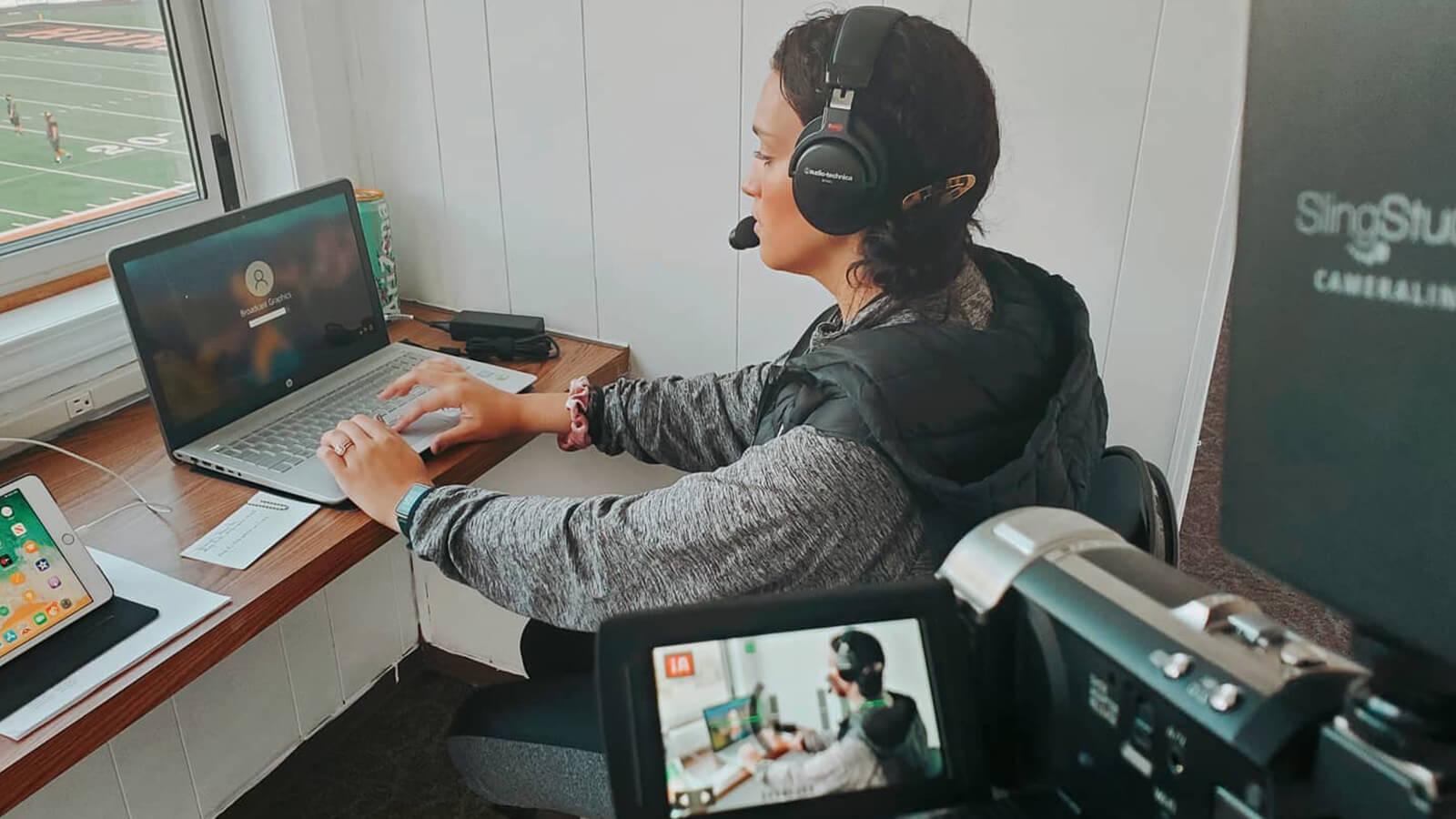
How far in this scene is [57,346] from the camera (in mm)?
1383

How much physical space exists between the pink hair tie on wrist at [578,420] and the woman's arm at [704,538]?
31cm

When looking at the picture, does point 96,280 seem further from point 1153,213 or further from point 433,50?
point 1153,213

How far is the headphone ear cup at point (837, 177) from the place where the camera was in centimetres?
97

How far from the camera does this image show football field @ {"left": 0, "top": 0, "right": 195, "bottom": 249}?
57.0 inches

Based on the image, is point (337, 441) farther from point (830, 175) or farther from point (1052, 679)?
point (1052, 679)

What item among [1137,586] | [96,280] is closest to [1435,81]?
[1137,586]

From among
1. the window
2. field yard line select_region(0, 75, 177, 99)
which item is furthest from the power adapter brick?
field yard line select_region(0, 75, 177, 99)

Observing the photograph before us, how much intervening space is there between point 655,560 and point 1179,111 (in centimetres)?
79

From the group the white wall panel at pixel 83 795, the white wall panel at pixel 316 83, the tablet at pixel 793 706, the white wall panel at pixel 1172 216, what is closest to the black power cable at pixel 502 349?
the white wall panel at pixel 316 83

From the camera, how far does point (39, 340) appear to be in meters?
1.37

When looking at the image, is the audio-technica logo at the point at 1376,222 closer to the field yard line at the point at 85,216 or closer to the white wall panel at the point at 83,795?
the white wall panel at the point at 83,795

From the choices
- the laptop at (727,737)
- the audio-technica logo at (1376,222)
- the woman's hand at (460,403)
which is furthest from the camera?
the woman's hand at (460,403)

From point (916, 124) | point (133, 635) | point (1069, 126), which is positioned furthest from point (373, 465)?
point (1069, 126)

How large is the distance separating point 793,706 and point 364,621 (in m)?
1.54
